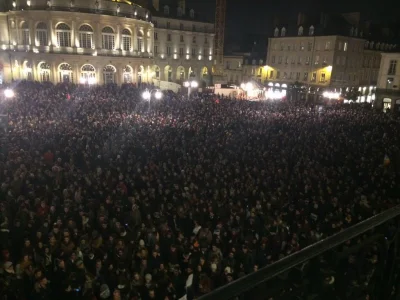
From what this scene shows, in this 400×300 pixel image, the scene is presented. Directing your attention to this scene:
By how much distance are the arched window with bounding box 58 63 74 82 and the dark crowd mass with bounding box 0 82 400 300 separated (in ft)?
83.3

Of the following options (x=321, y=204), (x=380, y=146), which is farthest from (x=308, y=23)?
(x=321, y=204)

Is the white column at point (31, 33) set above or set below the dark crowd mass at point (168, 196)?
above

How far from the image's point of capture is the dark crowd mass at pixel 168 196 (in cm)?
798

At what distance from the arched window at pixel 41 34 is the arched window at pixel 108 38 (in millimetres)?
7629

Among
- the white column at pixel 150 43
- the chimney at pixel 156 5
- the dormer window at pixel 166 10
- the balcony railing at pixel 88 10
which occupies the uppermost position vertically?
the chimney at pixel 156 5

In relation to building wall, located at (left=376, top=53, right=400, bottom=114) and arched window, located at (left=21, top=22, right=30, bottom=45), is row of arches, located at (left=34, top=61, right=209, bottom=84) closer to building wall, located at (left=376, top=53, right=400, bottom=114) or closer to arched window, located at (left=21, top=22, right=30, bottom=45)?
arched window, located at (left=21, top=22, right=30, bottom=45)

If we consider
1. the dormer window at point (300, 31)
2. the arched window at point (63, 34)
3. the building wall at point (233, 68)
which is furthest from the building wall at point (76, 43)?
the dormer window at point (300, 31)

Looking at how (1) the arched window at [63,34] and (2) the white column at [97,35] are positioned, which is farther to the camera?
(2) the white column at [97,35]

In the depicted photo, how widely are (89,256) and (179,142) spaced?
1083 centimetres

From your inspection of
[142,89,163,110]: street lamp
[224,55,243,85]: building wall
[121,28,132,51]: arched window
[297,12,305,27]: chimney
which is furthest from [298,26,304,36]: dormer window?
[142,89,163,110]: street lamp

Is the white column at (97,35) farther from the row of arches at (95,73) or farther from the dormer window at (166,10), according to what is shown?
the dormer window at (166,10)

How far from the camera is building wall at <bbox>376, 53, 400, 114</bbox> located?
141 ft

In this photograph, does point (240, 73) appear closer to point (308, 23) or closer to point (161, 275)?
point (308, 23)

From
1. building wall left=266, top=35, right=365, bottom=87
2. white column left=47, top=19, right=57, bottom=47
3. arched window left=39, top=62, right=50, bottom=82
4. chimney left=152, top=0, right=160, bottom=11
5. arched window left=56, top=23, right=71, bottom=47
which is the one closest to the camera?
white column left=47, top=19, right=57, bottom=47
